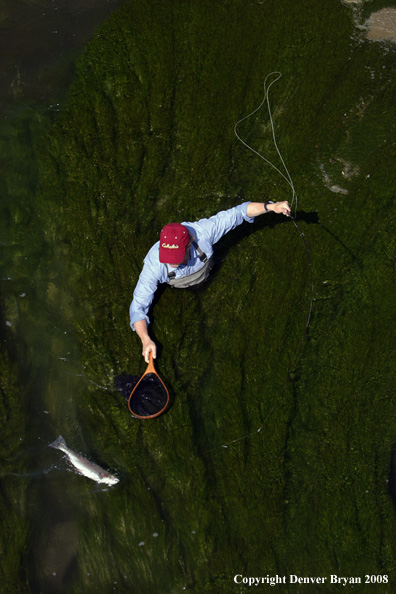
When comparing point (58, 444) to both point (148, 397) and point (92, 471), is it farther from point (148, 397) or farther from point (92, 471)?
point (148, 397)

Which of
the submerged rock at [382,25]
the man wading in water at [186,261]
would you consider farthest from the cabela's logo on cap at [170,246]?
the submerged rock at [382,25]

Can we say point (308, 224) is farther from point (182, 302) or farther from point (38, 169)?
point (38, 169)

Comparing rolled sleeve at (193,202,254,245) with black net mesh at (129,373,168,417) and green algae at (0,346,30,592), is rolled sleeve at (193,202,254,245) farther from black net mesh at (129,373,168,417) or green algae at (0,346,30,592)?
green algae at (0,346,30,592)

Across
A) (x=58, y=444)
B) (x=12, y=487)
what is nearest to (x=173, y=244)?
(x=58, y=444)

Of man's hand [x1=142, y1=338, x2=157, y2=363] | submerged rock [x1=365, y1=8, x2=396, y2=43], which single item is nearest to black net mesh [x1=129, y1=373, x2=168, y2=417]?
man's hand [x1=142, y1=338, x2=157, y2=363]

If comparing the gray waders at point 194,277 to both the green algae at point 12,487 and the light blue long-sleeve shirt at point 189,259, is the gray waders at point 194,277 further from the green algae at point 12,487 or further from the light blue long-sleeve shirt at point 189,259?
the green algae at point 12,487

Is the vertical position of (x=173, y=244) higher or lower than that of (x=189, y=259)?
higher

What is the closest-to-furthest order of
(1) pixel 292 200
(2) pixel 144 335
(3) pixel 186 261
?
(3) pixel 186 261, (2) pixel 144 335, (1) pixel 292 200

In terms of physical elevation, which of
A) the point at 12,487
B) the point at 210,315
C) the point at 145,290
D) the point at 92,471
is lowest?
the point at 12,487
